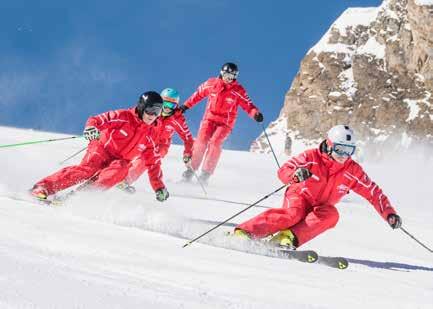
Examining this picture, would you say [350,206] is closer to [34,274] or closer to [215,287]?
[215,287]

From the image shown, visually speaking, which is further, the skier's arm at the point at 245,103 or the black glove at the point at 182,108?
the skier's arm at the point at 245,103

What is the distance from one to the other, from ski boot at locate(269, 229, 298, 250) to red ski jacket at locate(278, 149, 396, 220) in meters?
0.49

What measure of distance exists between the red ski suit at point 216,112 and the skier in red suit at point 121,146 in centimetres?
349

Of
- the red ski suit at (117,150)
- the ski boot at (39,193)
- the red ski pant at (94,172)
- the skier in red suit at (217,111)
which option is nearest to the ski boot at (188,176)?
the skier in red suit at (217,111)

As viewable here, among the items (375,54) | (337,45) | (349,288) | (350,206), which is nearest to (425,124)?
(375,54)

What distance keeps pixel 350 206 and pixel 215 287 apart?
7.24 metres

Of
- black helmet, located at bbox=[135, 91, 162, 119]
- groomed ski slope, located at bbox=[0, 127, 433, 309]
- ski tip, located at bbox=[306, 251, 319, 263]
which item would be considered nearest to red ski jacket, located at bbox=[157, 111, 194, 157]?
groomed ski slope, located at bbox=[0, 127, 433, 309]

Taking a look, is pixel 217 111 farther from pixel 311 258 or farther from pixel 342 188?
pixel 311 258

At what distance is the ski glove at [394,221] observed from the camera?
5.35m

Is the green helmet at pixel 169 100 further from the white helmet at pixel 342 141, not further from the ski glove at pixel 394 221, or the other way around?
the ski glove at pixel 394 221

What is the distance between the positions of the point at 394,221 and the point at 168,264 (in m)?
2.89

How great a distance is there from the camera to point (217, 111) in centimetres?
1058

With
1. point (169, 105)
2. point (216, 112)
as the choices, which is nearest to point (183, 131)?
point (169, 105)

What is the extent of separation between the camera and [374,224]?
313 inches
